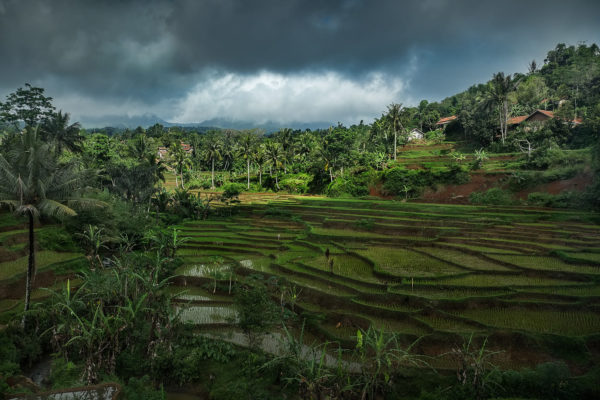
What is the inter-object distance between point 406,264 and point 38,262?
17.8 m

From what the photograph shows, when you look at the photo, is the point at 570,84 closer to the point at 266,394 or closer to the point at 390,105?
the point at 390,105

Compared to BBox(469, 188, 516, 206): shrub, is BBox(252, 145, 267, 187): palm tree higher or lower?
higher

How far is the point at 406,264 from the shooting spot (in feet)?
50.7

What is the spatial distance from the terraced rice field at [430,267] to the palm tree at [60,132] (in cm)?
1671

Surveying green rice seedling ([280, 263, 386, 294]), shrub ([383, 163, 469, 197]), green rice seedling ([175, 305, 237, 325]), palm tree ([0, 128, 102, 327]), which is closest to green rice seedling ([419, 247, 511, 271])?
green rice seedling ([280, 263, 386, 294])

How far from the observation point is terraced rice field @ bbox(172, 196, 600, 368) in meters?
10.6

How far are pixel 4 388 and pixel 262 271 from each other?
9967 mm

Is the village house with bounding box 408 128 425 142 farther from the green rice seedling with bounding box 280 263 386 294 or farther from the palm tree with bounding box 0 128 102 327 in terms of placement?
the palm tree with bounding box 0 128 102 327

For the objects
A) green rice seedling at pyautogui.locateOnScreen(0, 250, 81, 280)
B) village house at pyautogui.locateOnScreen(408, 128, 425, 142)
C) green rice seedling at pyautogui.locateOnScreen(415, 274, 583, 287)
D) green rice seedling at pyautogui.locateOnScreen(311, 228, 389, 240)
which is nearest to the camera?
green rice seedling at pyautogui.locateOnScreen(415, 274, 583, 287)

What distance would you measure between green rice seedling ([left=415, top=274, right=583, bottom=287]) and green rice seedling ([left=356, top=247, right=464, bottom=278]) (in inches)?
22.2

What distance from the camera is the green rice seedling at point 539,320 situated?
373 inches

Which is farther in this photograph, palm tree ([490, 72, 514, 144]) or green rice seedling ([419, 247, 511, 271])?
palm tree ([490, 72, 514, 144])

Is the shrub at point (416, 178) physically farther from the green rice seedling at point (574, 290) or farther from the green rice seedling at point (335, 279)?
the green rice seedling at point (335, 279)

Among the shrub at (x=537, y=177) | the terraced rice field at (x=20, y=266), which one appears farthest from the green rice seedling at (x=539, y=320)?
the shrub at (x=537, y=177)
